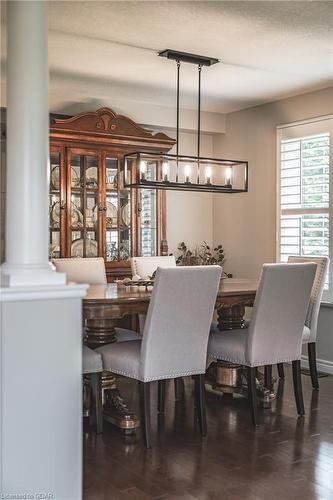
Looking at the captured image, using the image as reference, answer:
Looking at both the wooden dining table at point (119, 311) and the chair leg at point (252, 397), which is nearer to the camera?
the wooden dining table at point (119, 311)

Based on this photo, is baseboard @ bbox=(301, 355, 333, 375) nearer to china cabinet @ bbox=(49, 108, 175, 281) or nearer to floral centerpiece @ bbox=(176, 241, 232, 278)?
floral centerpiece @ bbox=(176, 241, 232, 278)

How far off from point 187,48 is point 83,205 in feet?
6.01

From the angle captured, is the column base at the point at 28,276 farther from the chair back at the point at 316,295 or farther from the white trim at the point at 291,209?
the white trim at the point at 291,209

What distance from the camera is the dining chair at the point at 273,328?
3793 mm

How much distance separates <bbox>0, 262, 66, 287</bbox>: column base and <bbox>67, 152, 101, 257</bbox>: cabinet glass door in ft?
9.27

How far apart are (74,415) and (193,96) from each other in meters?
3.96

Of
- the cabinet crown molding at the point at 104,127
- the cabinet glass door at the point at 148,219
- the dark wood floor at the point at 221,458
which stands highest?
the cabinet crown molding at the point at 104,127

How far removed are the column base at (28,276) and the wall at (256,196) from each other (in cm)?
343

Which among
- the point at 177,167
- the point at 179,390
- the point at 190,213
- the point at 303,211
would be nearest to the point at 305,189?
the point at 303,211

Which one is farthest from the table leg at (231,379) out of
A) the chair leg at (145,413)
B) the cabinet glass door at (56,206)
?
the cabinet glass door at (56,206)

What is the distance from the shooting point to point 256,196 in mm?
6137

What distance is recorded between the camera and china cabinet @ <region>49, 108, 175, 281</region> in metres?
5.34

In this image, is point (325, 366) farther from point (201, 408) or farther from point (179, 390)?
point (201, 408)

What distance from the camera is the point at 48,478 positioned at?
257 cm
